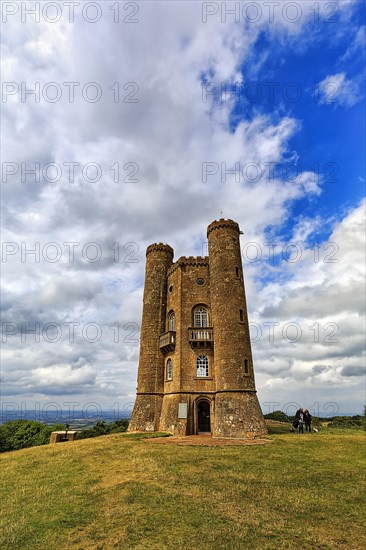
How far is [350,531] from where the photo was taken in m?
9.40

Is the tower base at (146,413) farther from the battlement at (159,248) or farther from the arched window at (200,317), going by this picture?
the battlement at (159,248)

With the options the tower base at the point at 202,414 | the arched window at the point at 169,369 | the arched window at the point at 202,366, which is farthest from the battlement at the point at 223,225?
the tower base at the point at 202,414

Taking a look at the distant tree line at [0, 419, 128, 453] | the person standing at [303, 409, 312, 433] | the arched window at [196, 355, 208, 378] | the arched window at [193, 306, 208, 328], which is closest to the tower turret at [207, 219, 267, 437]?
the arched window at [196, 355, 208, 378]

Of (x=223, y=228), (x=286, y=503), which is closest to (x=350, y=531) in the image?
(x=286, y=503)

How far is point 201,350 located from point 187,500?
1857 centimetres

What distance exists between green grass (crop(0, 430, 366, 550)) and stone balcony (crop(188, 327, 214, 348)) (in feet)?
36.1

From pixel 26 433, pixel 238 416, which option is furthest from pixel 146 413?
pixel 26 433

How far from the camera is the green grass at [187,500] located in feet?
29.3

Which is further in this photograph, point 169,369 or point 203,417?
point 169,369

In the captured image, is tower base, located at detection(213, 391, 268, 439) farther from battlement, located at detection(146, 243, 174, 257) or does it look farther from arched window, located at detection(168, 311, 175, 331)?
battlement, located at detection(146, 243, 174, 257)

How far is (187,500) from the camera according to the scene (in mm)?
11508

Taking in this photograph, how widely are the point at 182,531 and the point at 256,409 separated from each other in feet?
59.6

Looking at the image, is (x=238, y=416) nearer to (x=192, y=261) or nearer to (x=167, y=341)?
(x=167, y=341)

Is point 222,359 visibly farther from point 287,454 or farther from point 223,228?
point 223,228
